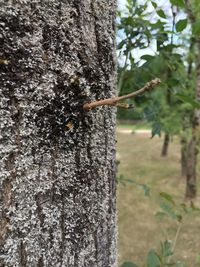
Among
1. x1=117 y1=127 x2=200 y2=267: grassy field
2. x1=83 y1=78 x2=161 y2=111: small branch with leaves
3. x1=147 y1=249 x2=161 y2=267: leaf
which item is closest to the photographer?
x1=83 y1=78 x2=161 y2=111: small branch with leaves

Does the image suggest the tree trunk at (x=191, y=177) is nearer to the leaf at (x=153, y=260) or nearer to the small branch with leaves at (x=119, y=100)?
the leaf at (x=153, y=260)

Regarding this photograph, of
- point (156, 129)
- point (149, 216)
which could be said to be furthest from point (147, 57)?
point (149, 216)

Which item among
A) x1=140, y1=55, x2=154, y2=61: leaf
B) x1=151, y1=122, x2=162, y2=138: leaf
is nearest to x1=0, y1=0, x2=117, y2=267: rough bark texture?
x1=140, y1=55, x2=154, y2=61: leaf

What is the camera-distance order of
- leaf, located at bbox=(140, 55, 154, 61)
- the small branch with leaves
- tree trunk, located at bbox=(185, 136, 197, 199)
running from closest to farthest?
the small branch with leaves, leaf, located at bbox=(140, 55, 154, 61), tree trunk, located at bbox=(185, 136, 197, 199)

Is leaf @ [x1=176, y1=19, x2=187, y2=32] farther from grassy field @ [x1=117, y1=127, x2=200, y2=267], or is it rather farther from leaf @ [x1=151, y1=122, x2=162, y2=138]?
grassy field @ [x1=117, y1=127, x2=200, y2=267]

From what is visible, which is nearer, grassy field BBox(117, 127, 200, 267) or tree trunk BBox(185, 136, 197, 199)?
grassy field BBox(117, 127, 200, 267)

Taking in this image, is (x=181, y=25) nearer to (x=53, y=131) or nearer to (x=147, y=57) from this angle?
(x=147, y=57)

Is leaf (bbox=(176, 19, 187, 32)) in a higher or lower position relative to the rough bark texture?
higher
